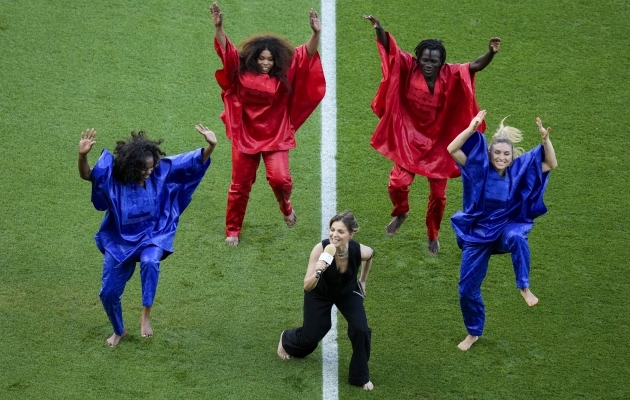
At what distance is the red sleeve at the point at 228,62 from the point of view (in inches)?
380

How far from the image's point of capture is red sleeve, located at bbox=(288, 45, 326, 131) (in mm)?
9953

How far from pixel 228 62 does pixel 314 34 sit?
73cm

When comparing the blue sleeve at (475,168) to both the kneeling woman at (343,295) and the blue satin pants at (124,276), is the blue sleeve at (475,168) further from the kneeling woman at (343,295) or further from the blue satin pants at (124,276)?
the blue satin pants at (124,276)

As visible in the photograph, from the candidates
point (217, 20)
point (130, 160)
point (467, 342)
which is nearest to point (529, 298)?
point (467, 342)

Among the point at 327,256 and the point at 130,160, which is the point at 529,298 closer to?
the point at 327,256

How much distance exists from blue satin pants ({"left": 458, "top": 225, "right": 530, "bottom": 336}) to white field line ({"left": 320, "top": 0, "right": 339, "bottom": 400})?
1079 millimetres

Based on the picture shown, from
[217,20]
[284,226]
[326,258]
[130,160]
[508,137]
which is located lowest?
[284,226]

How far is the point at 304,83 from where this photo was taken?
1004 cm

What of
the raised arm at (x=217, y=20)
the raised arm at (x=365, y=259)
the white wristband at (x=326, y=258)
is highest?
the raised arm at (x=217, y=20)

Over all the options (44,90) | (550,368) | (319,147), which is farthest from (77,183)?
(550,368)

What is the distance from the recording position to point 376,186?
11133 mm

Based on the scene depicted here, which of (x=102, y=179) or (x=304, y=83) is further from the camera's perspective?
(x=304, y=83)

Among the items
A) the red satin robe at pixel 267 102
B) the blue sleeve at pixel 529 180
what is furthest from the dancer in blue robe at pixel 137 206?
the blue sleeve at pixel 529 180

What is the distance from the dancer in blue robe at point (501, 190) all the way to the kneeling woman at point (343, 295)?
A: 2.72 ft
